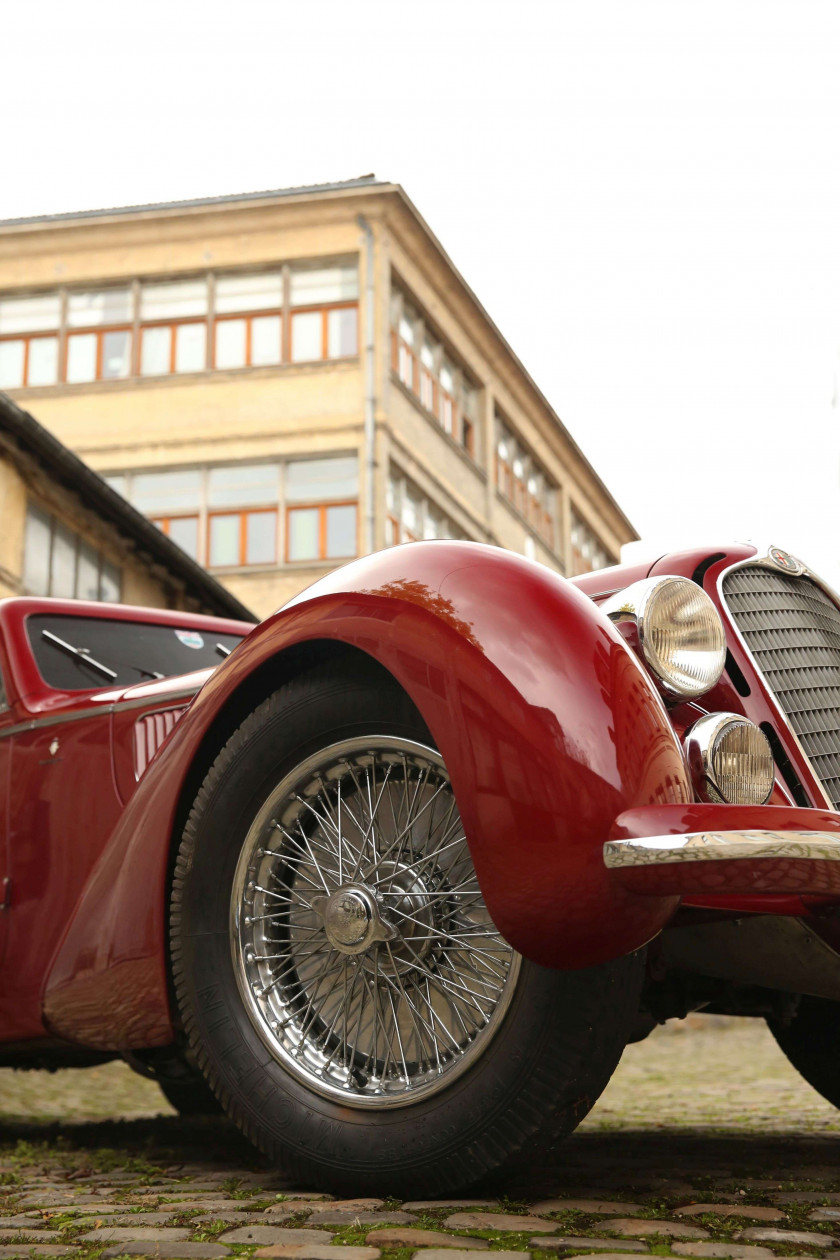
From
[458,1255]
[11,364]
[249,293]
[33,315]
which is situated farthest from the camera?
[33,315]

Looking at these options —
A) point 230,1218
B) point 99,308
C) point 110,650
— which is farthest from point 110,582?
point 230,1218

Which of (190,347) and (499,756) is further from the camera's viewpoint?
(190,347)

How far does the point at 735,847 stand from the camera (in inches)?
75.0

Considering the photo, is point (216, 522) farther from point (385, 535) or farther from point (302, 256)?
point (302, 256)

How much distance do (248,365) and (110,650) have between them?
1965 cm

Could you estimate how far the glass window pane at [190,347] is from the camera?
76.5ft

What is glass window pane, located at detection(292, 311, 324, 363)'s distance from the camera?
22969mm

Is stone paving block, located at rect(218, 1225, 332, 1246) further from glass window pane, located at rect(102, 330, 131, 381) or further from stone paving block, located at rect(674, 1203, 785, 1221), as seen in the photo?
glass window pane, located at rect(102, 330, 131, 381)

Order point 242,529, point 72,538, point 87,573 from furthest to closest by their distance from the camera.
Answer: point 242,529, point 87,573, point 72,538

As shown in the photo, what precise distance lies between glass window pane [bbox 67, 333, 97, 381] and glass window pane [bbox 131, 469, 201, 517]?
2.33m

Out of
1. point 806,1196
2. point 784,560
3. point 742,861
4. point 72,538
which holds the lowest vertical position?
point 806,1196

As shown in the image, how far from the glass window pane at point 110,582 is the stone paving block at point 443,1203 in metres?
14.8

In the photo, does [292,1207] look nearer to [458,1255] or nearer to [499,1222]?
[499,1222]

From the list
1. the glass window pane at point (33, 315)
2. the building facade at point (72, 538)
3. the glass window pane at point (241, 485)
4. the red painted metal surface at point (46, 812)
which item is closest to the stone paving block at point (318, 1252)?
the red painted metal surface at point (46, 812)
